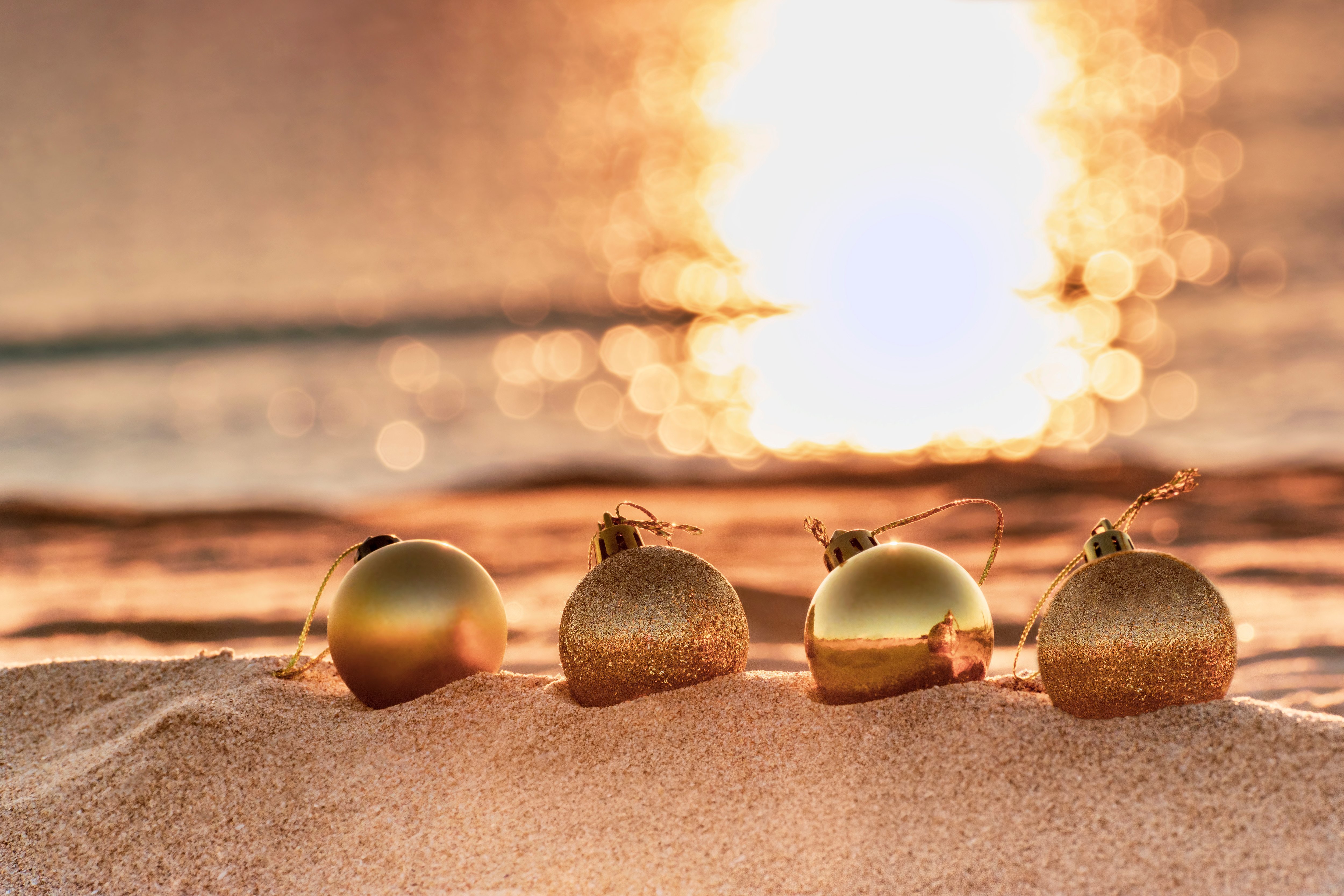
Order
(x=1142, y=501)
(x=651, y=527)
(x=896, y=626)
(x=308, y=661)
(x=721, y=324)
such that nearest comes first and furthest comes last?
(x=896, y=626), (x=1142, y=501), (x=651, y=527), (x=308, y=661), (x=721, y=324)

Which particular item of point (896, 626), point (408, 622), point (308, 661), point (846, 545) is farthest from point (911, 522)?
point (308, 661)

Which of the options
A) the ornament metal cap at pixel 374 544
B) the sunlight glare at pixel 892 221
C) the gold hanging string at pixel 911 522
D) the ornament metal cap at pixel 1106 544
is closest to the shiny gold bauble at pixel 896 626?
the gold hanging string at pixel 911 522

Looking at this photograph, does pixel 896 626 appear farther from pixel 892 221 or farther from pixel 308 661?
pixel 892 221

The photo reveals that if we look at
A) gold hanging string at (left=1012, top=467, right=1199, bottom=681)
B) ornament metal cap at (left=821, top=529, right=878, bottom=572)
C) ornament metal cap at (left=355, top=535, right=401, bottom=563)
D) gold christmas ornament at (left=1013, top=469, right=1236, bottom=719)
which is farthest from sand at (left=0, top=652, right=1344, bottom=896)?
ornament metal cap at (left=355, top=535, right=401, bottom=563)

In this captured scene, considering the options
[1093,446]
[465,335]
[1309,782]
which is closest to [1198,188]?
[1093,446]

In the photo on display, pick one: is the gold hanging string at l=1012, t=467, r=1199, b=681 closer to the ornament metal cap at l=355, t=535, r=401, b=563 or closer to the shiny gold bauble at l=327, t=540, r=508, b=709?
the shiny gold bauble at l=327, t=540, r=508, b=709

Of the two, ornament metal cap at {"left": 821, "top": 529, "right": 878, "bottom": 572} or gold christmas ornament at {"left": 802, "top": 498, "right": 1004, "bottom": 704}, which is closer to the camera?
gold christmas ornament at {"left": 802, "top": 498, "right": 1004, "bottom": 704}
